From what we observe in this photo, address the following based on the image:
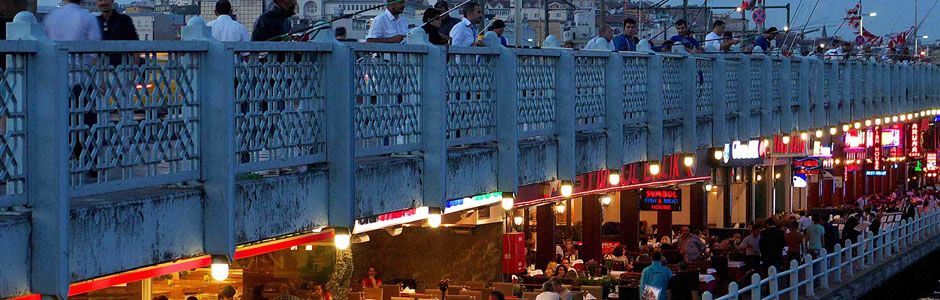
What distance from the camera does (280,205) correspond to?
36.2 ft

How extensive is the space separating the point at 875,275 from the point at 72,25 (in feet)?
84.1

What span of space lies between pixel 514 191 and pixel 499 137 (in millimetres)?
564

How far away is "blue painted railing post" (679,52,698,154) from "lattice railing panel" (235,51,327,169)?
1177cm

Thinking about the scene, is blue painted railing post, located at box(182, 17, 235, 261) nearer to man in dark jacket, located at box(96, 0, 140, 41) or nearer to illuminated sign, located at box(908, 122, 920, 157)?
man in dark jacket, located at box(96, 0, 140, 41)

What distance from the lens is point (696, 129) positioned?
23.5 meters

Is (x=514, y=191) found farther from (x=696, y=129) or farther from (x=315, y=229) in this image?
(x=696, y=129)

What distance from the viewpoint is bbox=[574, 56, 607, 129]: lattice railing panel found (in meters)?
18.4

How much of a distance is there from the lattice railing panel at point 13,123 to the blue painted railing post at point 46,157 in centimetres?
3

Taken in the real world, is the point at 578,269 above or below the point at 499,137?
below

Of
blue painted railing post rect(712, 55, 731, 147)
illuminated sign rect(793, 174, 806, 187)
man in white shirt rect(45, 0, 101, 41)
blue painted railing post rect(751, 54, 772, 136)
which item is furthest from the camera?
illuminated sign rect(793, 174, 806, 187)

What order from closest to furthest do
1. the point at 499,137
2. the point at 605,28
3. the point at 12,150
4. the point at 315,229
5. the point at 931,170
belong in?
the point at 12,150, the point at 315,229, the point at 499,137, the point at 605,28, the point at 931,170

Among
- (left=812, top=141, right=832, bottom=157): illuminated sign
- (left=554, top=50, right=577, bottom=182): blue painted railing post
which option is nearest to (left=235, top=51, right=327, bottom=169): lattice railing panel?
(left=554, top=50, right=577, bottom=182): blue painted railing post

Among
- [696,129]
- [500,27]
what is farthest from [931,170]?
[500,27]

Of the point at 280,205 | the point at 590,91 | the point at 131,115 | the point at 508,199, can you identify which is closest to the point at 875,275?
the point at 590,91
